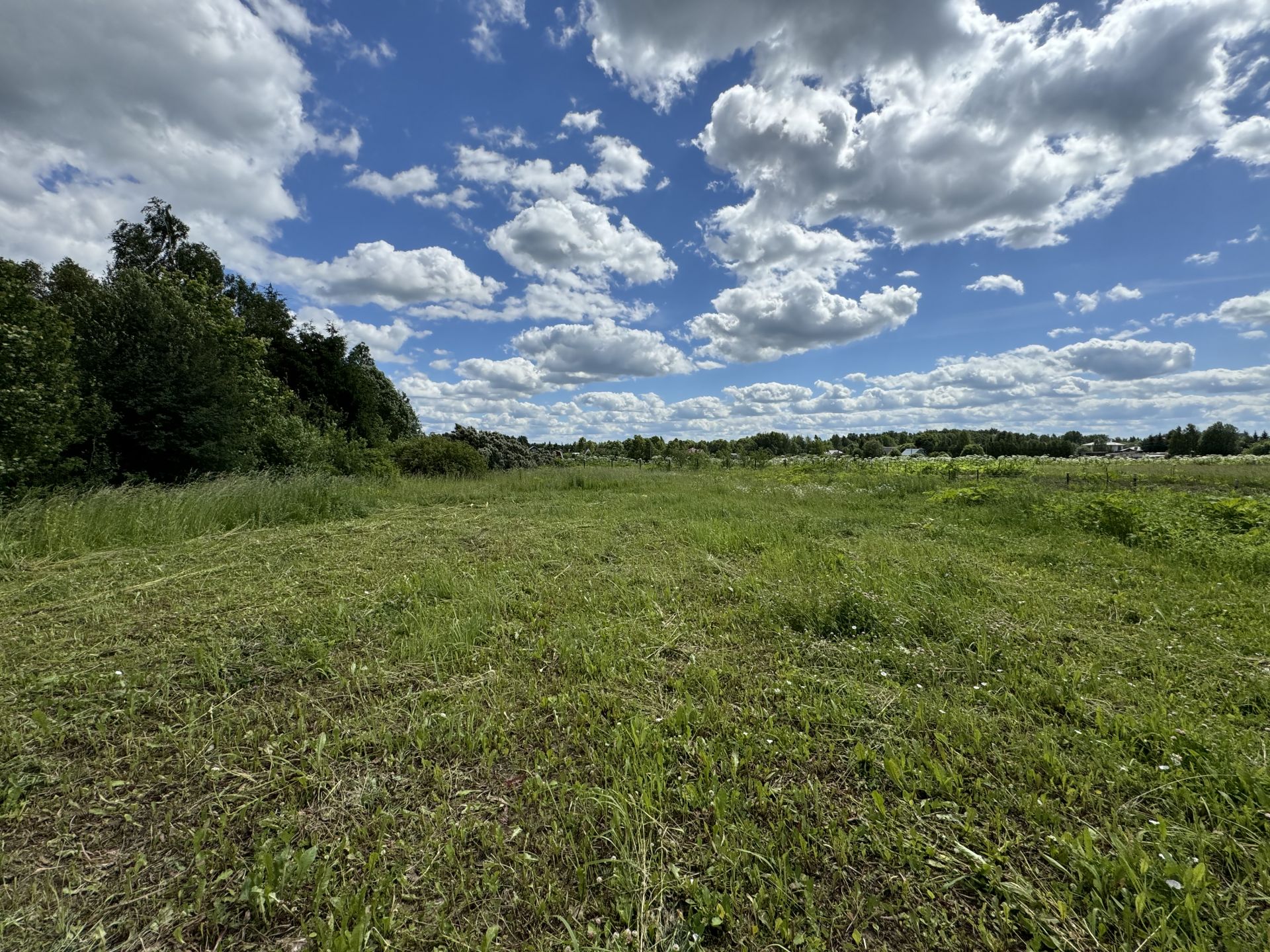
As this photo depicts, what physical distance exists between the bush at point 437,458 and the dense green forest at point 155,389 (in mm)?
56

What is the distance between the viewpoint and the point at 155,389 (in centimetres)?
1036

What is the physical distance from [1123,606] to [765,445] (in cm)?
3798

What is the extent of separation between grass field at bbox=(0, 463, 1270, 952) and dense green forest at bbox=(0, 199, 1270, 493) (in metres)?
4.29

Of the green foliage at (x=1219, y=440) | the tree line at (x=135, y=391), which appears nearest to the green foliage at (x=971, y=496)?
the tree line at (x=135, y=391)

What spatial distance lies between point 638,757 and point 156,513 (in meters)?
8.49

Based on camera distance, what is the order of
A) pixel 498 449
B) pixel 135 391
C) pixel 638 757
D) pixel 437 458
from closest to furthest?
1. pixel 638 757
2. pixel 135 391
3. pixel 437 458
4. pixel 498 449

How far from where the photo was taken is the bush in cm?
1795

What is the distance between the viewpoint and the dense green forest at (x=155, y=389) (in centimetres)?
784

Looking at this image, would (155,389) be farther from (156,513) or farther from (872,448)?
(872,448)

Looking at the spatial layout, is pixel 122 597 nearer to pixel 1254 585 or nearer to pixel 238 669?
pixel 238 669

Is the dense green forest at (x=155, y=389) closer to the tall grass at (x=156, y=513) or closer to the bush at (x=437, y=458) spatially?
the bush at (x=437, y=458)

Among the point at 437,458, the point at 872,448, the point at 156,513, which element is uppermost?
the point at 872,448

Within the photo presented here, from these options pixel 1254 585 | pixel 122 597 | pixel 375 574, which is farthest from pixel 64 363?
pixel 1254 585

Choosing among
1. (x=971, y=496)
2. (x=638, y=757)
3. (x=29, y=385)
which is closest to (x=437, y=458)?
(x=29, y=385)
